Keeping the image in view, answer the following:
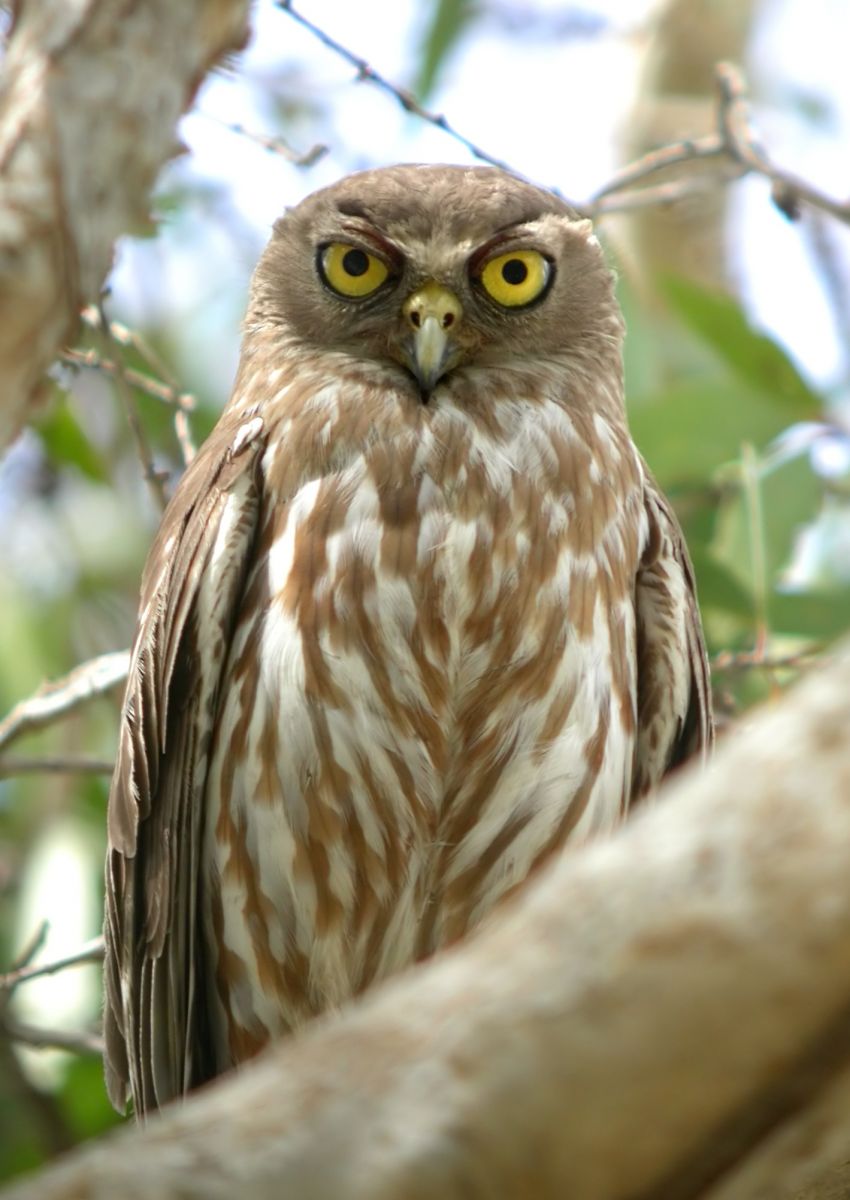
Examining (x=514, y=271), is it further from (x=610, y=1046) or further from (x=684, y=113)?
(x=684, y=113)

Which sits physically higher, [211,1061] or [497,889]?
[497,889]

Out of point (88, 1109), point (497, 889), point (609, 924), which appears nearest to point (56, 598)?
point (88, 1109)

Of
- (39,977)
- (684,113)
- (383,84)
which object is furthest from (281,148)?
(684,113)

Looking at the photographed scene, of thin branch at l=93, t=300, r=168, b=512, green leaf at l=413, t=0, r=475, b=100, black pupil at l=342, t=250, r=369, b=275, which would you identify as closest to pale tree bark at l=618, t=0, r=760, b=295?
green leaf at l=413, t=0, r=475, b=100

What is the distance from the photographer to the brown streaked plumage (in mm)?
3199

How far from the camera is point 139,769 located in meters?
3.29

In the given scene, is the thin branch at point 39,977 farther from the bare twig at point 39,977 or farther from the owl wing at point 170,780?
the owl wing at point 170,780

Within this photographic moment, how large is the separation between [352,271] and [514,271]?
342 mm

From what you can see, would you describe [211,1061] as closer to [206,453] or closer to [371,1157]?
[206,453]

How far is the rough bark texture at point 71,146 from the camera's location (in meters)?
1.32

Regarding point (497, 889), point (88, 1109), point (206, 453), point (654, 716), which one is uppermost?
point (206, 453)

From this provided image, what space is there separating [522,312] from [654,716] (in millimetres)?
893

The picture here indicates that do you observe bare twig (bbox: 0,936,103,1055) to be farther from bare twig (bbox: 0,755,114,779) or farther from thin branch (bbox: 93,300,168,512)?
thin branch (bbox: 93,300,168,512)

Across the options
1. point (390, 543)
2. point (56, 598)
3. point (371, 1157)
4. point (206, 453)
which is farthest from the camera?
point (56, 598)
